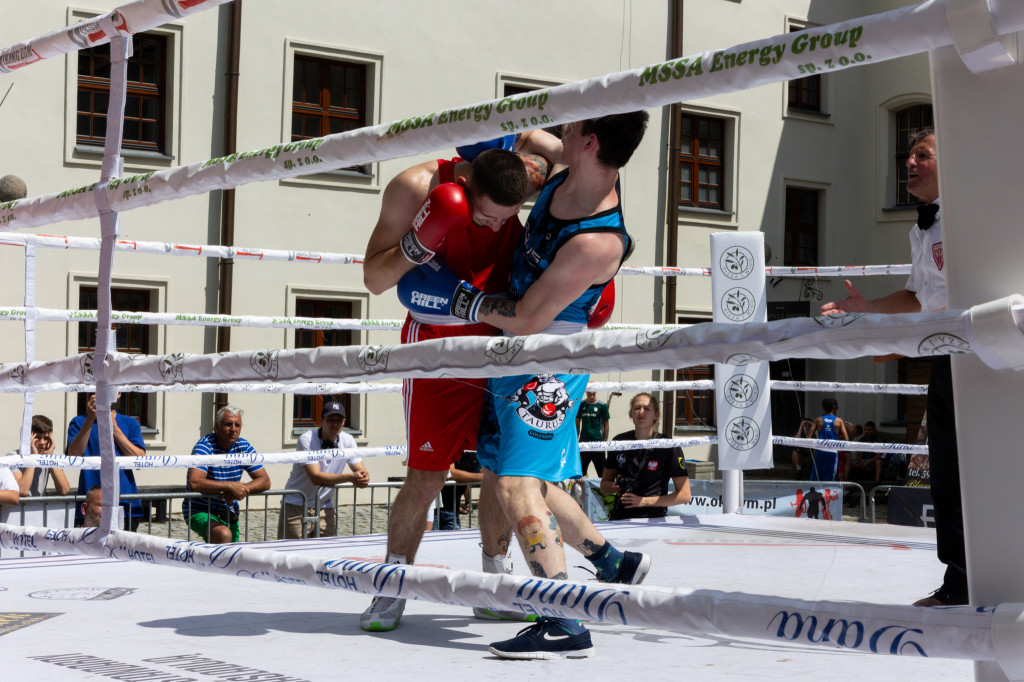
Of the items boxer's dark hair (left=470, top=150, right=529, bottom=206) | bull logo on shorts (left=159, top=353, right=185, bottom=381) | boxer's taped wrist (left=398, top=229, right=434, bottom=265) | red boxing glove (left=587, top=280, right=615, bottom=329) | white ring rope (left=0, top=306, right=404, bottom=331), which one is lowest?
bull logo on shorts (left=159, top=353, right=185, bottom=381)

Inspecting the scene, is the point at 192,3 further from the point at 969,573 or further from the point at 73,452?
the point at 73,452

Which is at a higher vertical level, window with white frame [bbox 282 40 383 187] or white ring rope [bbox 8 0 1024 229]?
window with white frame [bbox 282 40 383 187]

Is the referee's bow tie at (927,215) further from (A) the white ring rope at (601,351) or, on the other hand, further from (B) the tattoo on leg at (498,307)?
(A) the white ring rope at (601,351)

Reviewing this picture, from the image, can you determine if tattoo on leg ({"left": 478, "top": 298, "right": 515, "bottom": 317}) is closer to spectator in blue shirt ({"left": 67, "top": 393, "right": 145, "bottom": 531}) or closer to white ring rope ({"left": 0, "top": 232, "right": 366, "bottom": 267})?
white ring rope ({"left": 0, "top": 232, "right": 366, "bottom": 267})

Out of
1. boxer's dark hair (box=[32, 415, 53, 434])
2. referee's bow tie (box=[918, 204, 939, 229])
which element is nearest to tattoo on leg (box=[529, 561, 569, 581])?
referee's bow tie (box=[918, 204, 939, 229])

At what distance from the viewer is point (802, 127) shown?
15570 millimetres

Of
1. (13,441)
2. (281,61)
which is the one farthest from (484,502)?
(281,61)

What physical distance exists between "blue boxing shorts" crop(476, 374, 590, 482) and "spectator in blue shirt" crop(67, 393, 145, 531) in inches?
110

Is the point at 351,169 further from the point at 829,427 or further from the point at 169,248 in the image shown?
the point at 169,248

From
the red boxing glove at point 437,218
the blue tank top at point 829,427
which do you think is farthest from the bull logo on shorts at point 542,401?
the blue tank top at point 829,427

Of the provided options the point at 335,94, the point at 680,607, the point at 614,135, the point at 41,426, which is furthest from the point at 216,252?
the point at 335,94

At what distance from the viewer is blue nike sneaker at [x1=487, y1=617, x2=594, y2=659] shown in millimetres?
1990

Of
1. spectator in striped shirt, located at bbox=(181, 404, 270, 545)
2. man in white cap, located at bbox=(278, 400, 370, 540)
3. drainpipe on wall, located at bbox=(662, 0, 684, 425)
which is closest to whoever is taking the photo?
spectator in striped shirt, located at bbox=(181, 404, 270, 545)

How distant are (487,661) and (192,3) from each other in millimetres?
1234
